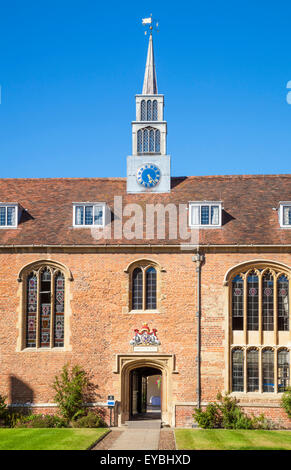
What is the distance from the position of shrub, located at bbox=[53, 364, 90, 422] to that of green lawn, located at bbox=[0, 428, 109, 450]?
7.20ft

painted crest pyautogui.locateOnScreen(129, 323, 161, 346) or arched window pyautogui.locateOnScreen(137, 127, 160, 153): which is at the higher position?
arched window pyautogui.locateOnScreen(137, 127, 160, 153)

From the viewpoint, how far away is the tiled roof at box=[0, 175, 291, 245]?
29.7 meters

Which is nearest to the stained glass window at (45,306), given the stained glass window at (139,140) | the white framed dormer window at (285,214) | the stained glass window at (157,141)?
the stained glass window at (139,140)

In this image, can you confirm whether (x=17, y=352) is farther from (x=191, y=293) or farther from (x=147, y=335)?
(x=191, y=293)

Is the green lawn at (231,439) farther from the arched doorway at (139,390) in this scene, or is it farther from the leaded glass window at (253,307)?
the leaded glass window at (253,307)

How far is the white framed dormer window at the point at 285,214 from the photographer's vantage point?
98.9ft

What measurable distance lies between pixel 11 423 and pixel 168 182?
14.8 m

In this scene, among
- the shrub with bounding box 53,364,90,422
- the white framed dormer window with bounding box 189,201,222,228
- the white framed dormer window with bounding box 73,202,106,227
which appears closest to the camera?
the shrub with bounding box 53,364,90,422

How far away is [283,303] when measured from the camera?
2878 cm

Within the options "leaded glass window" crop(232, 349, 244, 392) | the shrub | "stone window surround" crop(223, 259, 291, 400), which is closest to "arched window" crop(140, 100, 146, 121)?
"stone window surround" crop(223, 259, 291, 400)

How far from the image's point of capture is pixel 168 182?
110 ft

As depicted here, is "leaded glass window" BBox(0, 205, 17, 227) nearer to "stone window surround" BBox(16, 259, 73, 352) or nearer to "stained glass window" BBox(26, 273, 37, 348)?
"stone window surround" BBox(16, 259, 73, 352)

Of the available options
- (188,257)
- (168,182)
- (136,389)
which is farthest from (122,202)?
(136,389)
